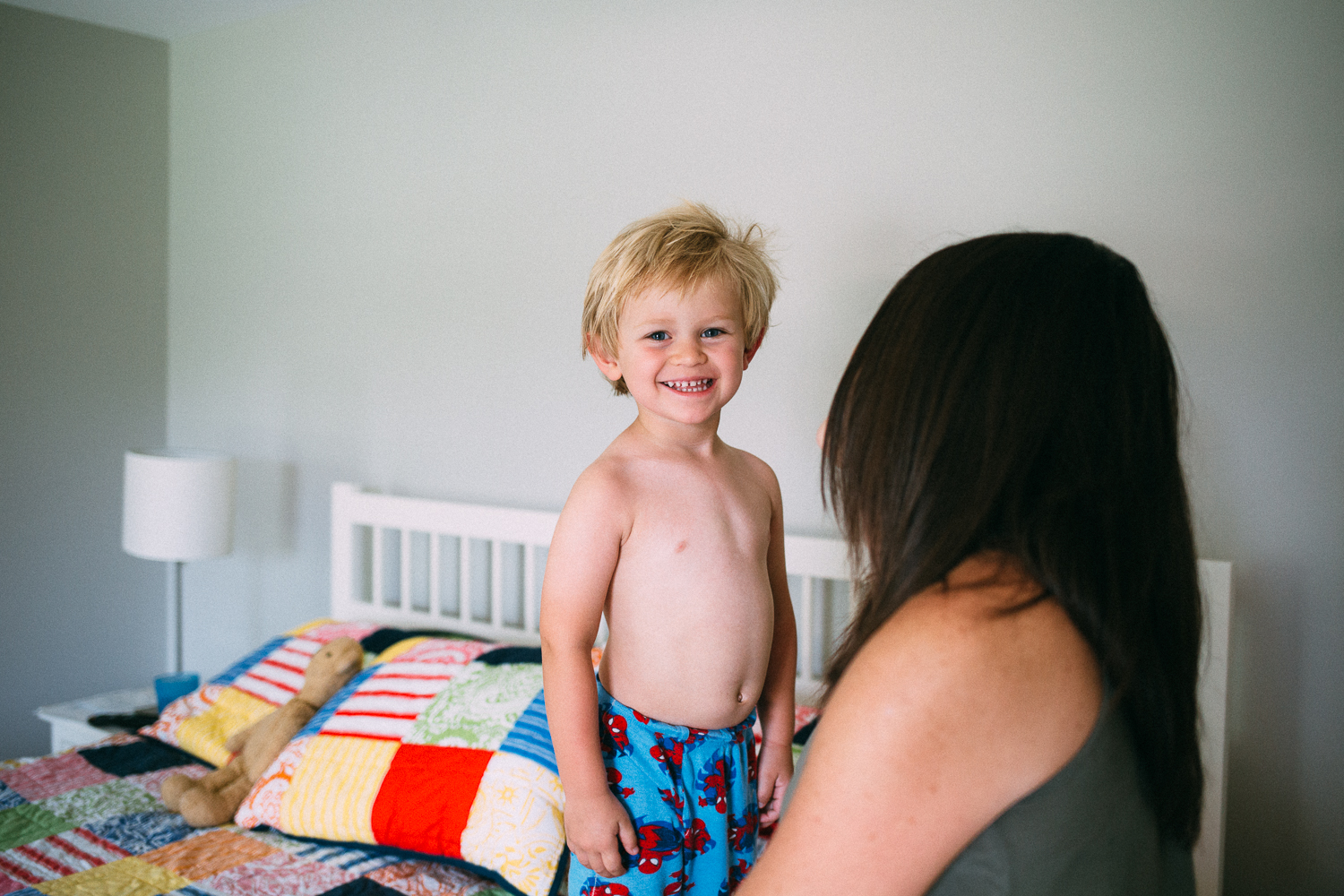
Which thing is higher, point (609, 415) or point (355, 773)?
point (609, 415)

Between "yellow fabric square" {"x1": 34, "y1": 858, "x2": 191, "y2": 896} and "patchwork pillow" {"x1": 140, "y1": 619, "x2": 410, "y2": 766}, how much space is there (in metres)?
0.41

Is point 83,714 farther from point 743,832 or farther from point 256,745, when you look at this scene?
point 743,832

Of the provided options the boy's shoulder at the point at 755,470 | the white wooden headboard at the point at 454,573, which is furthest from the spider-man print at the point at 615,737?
the white wooden headboard at the point at 454,573

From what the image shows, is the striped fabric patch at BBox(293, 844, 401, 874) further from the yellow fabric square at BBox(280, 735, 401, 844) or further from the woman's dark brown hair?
the woman's dark brown hair

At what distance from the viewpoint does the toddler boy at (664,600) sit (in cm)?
101

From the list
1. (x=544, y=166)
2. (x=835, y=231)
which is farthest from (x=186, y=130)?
(x=835, y=231)

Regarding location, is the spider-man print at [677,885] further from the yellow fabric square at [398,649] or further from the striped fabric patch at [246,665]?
the striped fabric patch at [246,665]

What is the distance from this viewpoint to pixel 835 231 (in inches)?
71.9

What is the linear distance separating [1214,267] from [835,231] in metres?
0.67

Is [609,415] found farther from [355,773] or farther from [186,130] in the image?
[186,130]

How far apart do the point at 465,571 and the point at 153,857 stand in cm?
88

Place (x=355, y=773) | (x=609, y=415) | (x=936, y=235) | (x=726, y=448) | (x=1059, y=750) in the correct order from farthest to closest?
(x=609, y=415) → (x=936, y=235) → (x=355, y=773) → (x=726, y=448) → (x=1059, y=750)

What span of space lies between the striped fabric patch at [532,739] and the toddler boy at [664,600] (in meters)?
0.46

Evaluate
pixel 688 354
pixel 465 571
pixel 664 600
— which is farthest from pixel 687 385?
pixel 465 571
